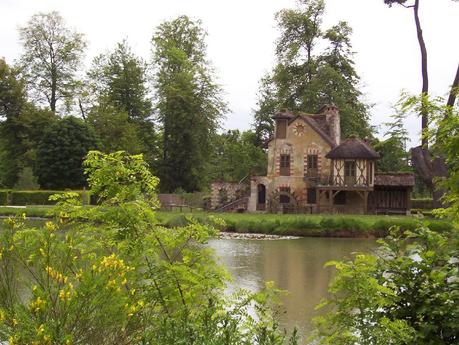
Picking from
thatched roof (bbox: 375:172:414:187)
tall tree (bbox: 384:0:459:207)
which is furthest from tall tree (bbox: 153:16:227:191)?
tall tree (bbox: 384:0:459:207)

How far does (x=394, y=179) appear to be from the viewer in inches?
1474

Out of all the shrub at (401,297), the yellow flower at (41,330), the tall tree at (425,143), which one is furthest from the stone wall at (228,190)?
the yellow flower at (41,330)

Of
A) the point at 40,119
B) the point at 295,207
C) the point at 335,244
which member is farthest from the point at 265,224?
the point at 40,119

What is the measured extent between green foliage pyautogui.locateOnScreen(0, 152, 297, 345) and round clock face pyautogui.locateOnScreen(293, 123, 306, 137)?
34.4 m

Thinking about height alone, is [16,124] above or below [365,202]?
above

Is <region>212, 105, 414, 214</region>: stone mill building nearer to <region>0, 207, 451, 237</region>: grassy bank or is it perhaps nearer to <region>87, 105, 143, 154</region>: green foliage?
<region>87, 105, 143, 154</region>: green foliage

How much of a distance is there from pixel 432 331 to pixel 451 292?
418mm

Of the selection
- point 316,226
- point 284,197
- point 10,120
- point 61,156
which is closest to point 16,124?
point 10,120

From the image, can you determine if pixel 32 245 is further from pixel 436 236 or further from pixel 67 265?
pixel 436 236

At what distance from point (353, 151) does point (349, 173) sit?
63.3 inches

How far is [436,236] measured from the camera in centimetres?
527

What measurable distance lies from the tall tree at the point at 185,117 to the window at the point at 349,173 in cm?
1442

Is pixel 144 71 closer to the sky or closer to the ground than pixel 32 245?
closer to the sky

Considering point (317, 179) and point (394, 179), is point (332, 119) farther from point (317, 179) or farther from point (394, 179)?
point (394, 179)
